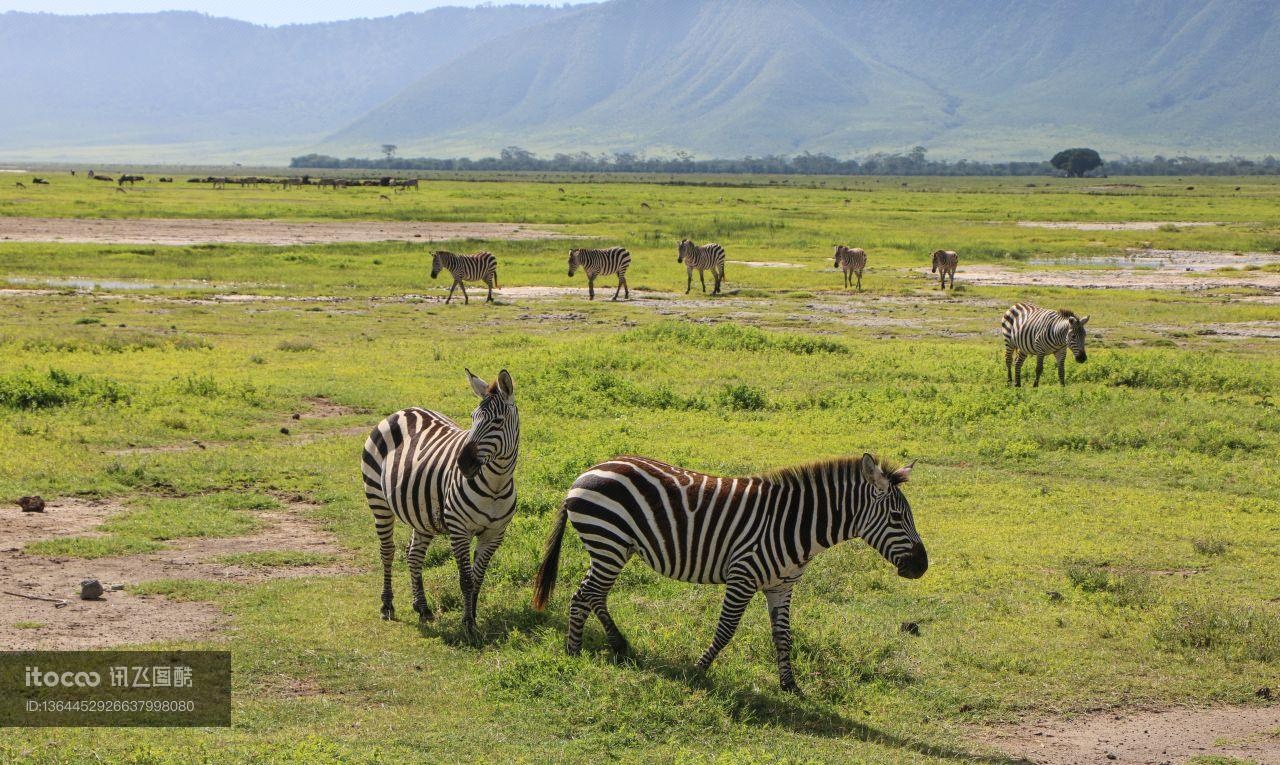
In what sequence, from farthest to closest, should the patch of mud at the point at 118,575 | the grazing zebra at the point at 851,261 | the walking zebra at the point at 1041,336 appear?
the grazing zebra at the point at 851,261
the walking zebra at the point at 1041,336
the patch of mud at the point at 118,575

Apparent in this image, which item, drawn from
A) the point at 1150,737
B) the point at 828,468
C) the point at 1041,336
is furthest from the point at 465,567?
the point at 1041,336

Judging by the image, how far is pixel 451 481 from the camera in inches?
360

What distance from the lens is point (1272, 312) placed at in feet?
96.9

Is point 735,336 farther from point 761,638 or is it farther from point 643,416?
point 761,638

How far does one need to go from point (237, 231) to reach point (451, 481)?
149 feet

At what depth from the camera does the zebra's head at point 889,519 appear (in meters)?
8.11

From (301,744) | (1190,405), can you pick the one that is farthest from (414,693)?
(1190,405)

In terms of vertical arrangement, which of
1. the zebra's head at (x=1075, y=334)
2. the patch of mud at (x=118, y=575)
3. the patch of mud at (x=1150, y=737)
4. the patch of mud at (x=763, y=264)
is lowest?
the patch of mud at (x=118, y=575)

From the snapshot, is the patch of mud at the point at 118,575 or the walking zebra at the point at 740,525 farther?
the patch of mud at the point at 118,575

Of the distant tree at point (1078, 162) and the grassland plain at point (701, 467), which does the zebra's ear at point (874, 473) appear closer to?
the grassland plain at point (701, 467)

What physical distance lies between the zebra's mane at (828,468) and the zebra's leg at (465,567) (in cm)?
242

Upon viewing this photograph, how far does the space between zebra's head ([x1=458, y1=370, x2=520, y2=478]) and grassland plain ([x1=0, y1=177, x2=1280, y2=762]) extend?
135 cm

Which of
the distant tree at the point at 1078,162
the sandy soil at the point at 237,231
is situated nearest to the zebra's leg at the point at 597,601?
the sandy soil at the point at 237,231

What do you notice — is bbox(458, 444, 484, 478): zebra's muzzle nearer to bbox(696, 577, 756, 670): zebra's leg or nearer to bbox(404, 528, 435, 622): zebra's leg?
bbox(404, 528, 435, 622): zebra's leg
